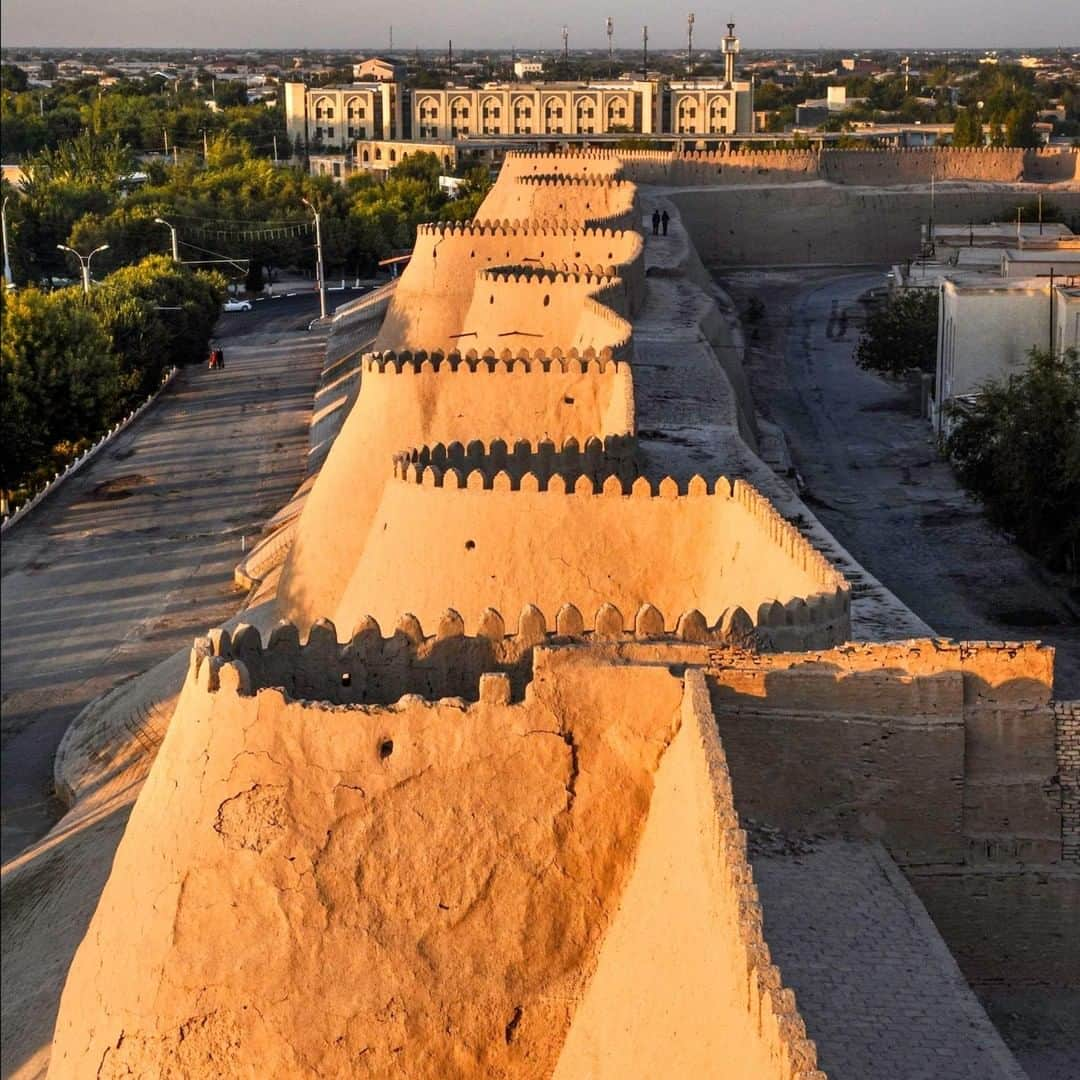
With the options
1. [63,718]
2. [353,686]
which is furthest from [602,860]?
[63,718]

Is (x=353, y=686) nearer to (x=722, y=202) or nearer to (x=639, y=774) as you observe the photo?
(x=639, y=774)

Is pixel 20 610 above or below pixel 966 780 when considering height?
below

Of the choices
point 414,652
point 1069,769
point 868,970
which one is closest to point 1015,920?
point 1069,769

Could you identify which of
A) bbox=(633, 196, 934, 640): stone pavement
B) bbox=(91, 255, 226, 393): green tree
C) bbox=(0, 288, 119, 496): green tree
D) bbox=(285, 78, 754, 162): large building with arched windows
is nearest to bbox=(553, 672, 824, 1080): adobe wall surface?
bbox=(633, 196, 934, 640): stone pavement

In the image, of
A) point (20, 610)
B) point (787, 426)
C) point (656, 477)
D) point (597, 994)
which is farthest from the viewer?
point (787, 426)

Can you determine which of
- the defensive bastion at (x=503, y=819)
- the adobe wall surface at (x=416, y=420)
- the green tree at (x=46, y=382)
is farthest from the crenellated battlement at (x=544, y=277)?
the defensive bastion at (x=503, y=819)

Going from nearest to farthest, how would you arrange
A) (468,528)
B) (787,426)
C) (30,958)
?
(468,528)
(30,958)
(787,426)
